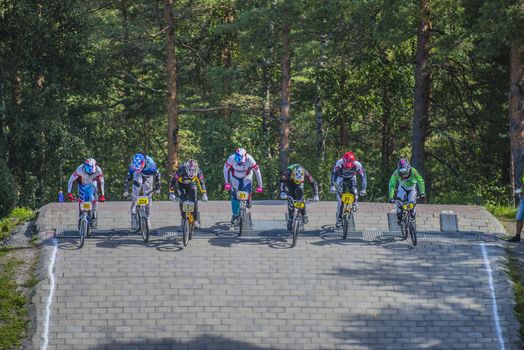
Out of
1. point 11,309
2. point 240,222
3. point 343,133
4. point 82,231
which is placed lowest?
point 11,309

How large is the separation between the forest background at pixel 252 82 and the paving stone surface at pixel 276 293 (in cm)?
857

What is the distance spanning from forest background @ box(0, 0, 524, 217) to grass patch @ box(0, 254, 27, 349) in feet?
38.0

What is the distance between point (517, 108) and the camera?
27.6 m

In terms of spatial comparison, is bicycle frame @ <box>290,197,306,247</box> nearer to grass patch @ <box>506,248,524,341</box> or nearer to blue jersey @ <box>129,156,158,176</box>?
blue jersey @ <box>129,156,158,176</box>

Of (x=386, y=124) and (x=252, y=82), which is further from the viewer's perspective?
(x=252, y=82)

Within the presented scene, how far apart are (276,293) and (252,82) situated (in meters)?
20.2

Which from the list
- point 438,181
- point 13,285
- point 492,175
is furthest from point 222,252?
point 438,181

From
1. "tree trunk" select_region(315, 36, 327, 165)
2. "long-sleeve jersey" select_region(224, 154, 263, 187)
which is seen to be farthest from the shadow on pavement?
"tree trunk" select_region(315, 36, 327, 165)

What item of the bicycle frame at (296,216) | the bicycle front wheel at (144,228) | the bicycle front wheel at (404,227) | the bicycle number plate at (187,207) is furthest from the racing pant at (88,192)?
the bicycle front wheel at (404,227)

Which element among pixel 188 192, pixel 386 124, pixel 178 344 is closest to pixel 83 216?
pixel 188 192

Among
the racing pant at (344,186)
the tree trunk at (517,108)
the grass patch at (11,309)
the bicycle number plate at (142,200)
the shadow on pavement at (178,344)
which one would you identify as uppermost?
the tree trunk at (517,108)

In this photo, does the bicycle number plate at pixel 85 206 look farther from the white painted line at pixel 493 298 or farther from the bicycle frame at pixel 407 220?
the white painted line at pixel 493 298

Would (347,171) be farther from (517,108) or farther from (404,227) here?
(517,108)

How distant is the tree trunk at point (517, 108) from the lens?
89.8 feet
